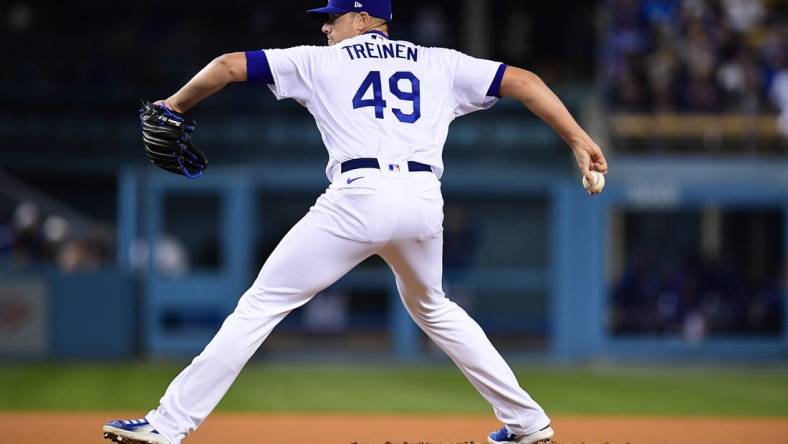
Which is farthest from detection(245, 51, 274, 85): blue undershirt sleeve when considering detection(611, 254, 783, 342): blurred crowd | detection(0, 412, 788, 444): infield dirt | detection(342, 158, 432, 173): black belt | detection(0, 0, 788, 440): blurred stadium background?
detection(611, 254, 783, 342): blurred crowd

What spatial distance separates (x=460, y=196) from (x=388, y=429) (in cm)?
876

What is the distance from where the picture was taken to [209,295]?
12422 millimetres

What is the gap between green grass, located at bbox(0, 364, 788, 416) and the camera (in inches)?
332

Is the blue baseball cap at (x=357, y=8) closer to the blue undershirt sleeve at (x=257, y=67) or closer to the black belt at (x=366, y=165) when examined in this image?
the blue undershirt sleeve at (x=257, y=67)

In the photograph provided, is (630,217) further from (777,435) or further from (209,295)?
Answer: (777,435)

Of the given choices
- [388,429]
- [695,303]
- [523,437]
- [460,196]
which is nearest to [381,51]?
[523,437]

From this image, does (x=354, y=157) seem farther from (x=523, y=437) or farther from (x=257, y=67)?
(x=523, y=437)

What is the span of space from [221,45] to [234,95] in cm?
92

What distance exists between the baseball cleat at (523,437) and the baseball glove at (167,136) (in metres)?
1.66

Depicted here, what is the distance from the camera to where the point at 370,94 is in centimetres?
432

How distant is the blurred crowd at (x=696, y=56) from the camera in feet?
45.8

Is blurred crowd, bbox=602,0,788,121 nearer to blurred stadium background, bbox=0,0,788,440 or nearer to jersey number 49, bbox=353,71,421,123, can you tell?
blurred stadium background, bbox=0,0,788,440

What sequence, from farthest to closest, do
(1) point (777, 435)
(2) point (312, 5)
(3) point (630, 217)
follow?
(2) point (312, 5)
(3) point (630, 217)
(1) point (777, 435)

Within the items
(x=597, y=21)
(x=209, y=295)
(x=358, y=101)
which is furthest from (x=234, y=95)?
(x=358, y=101)
